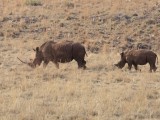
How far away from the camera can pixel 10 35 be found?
2492 cm

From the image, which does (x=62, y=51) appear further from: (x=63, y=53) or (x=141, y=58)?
(x=141, y=58)

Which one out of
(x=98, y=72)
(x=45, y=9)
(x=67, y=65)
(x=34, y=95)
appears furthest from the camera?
(x=45, y=9)

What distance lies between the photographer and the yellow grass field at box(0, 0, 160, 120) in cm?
1045

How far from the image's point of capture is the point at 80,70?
1672 cm

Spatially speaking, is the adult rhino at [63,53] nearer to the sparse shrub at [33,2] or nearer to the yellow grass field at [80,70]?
the yellow grass field at [80,70]

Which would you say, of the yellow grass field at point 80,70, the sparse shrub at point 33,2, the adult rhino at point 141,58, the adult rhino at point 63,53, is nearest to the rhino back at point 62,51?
the adult rhino at point 63,53

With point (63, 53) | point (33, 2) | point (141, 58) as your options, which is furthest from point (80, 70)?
point (33, 2)

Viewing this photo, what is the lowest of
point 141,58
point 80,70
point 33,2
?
point 80,70

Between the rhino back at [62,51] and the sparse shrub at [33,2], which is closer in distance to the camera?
the rhino back at [62,51]

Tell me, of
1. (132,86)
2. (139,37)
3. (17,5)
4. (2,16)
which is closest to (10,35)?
(2,16)

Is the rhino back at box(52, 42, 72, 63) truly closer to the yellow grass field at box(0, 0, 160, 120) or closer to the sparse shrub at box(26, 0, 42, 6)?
the yellow grass field at box(0, 0, 160, 120)

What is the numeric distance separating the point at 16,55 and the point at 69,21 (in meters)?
6.98

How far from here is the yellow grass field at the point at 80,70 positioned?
34.3 feet

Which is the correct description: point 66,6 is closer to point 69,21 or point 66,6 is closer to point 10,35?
point 69,21
